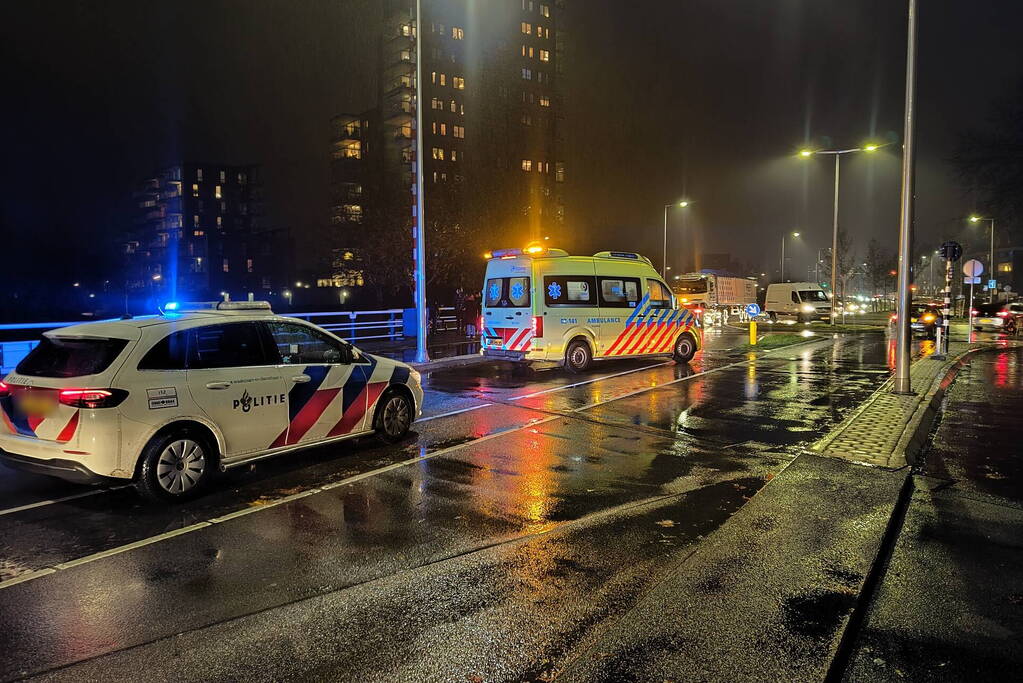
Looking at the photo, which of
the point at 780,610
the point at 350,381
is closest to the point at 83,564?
the point at 350,381

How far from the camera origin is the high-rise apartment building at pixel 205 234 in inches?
3612

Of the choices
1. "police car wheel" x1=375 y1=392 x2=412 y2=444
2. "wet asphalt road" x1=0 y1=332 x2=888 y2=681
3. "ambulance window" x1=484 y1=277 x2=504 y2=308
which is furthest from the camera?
"ambulance window" x1=484 y1=277 x2=504 y2=308

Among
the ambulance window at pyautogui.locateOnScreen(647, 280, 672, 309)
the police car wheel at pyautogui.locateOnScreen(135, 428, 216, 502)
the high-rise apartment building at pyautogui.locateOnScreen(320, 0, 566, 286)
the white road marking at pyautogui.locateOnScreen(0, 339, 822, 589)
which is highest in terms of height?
the high-rise apartment building at pyautogui.locateOnScreen(320, 0, 566, 286)

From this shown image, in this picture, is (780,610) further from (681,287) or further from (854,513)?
(681,287)

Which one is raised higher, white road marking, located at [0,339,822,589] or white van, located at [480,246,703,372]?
white van, located at [480,246,703,372]

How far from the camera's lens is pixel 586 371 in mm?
15844

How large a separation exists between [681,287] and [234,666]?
42.4m

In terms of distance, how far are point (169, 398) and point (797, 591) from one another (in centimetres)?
500

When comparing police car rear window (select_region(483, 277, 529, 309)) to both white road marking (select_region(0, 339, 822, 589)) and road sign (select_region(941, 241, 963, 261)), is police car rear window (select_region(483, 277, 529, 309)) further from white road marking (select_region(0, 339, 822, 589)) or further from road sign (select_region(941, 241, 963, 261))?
road sign (select_region(941, 241, 963, 261))

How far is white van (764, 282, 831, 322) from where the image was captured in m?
39.1

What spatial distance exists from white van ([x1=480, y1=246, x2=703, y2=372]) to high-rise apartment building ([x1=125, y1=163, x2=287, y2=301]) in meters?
79.1

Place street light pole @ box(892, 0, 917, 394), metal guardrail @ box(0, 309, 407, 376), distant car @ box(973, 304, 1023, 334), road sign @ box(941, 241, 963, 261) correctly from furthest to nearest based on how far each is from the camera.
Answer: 1. distant car @ box(973, 304, 1023, 334)
2. road sign @ box(941, 241, 963, 261)
3. metal guardrail @ box(0, 309, 407, 376)
4. street light pole @ box(892, 0, 917, 394)

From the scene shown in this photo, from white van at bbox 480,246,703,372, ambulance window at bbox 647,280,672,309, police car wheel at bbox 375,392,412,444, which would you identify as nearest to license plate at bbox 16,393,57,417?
police car wheel at bbox 375,392,412,444

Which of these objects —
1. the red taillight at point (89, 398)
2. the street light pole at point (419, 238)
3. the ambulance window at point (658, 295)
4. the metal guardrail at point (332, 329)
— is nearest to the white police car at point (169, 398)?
the red taillight at point (89, 398)
